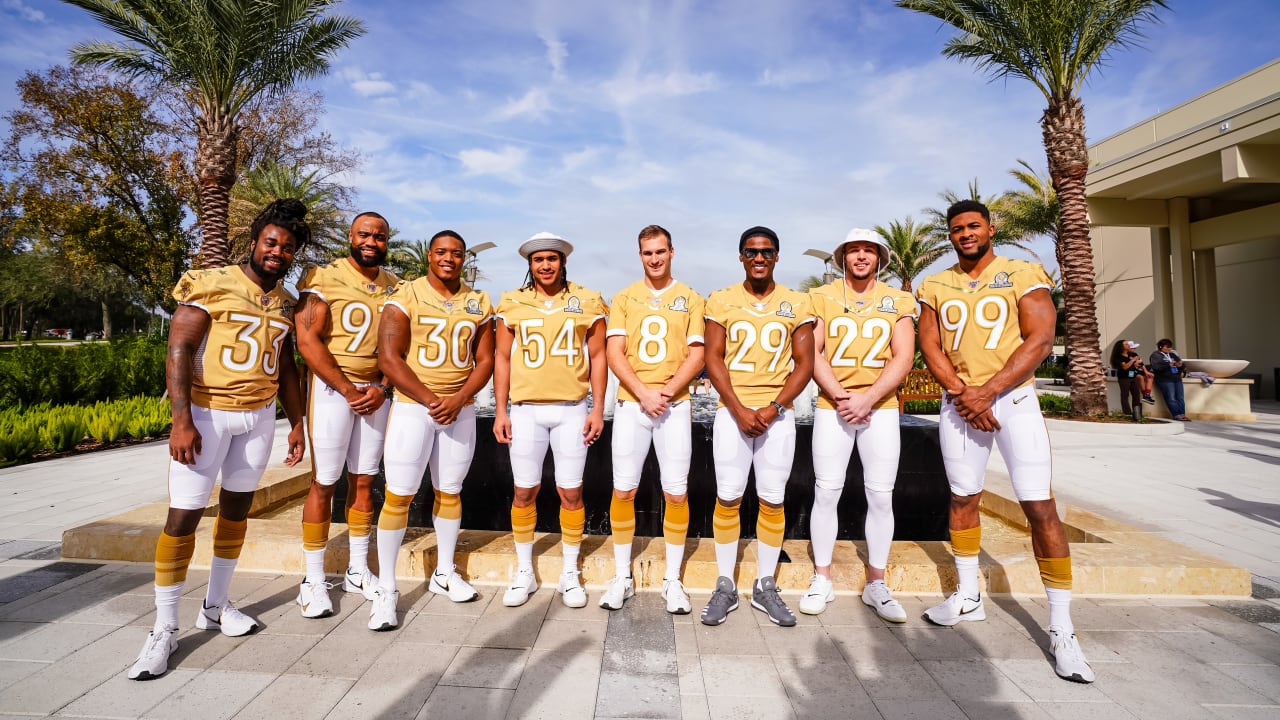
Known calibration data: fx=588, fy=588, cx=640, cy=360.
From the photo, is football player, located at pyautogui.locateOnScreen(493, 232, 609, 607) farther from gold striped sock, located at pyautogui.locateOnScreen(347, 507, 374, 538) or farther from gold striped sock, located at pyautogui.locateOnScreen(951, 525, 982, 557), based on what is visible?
gold striped sock, located at pyautogui.locateOnScreen(951, 525, 982, 557)

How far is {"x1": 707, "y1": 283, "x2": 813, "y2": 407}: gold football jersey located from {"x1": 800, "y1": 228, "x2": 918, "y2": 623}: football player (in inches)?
8.9

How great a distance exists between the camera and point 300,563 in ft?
14.6

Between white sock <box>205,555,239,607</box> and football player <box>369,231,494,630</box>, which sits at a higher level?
football player <box>369,231,494,630</box>

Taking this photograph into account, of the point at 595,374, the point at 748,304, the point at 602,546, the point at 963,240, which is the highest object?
the point at 963,240

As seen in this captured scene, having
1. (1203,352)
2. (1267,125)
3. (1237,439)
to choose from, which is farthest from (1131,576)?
(1203,352)

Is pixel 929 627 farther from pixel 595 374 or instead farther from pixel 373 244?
pixel 373 244

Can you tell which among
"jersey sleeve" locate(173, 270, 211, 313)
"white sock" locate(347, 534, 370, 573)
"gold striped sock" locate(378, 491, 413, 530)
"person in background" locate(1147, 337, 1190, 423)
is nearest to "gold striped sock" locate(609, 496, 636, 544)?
"gold striped sock" locate(378, 491, 413, 530)

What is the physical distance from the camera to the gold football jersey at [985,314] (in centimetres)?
364

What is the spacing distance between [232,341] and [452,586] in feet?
6.74

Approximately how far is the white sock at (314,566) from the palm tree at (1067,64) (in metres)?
16.6

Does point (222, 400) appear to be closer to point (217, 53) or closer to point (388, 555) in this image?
point (388, 555)

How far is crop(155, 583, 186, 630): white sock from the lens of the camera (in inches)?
124

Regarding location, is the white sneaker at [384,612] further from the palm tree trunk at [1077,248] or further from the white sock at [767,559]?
the palm tree trunk at [1077,248]

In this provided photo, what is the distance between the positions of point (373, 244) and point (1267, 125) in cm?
1922
